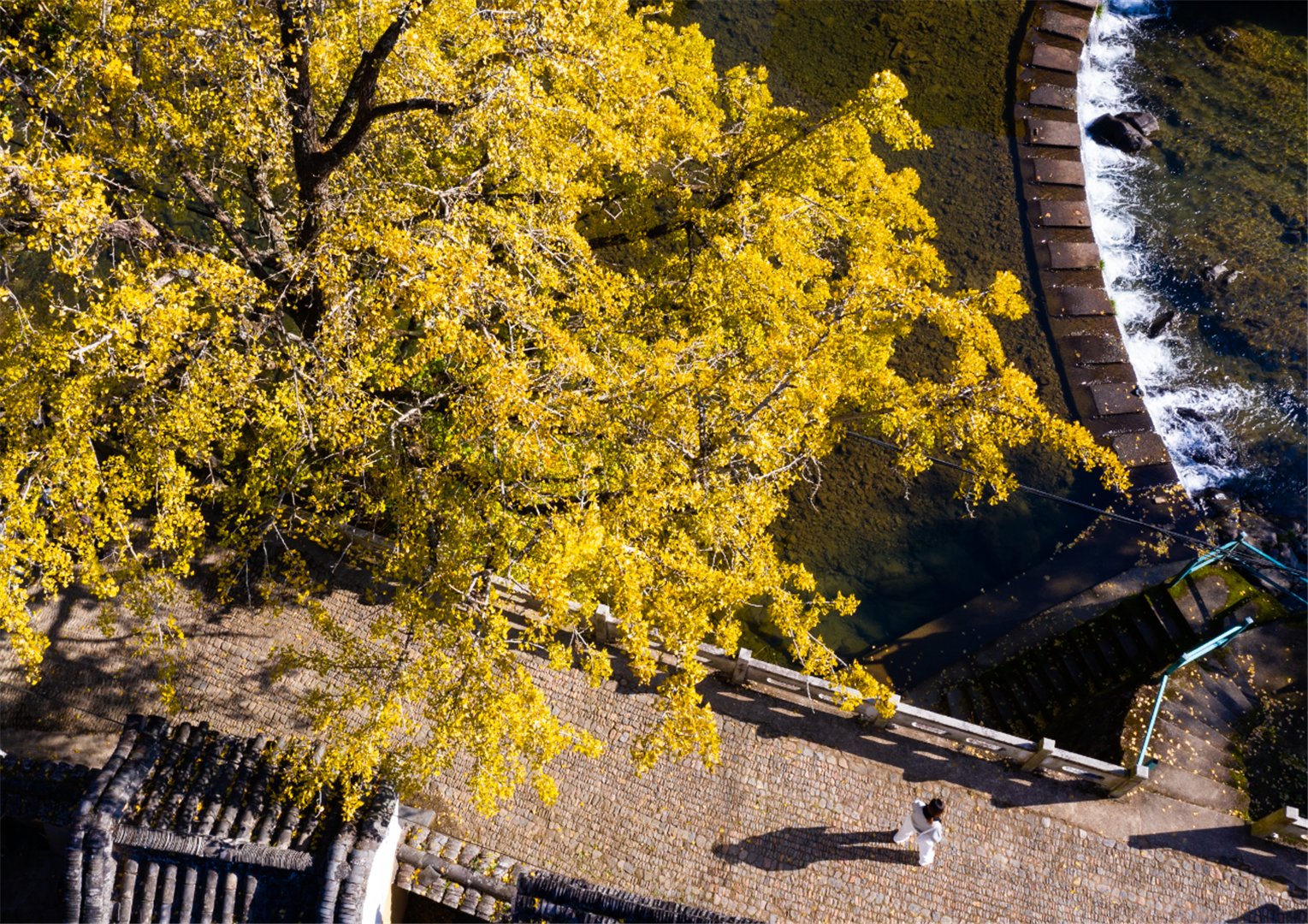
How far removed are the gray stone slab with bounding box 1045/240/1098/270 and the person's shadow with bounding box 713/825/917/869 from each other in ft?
57.4

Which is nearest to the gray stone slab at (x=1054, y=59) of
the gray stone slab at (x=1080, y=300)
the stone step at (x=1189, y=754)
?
the gray stone slab at (x=1080, y=300)

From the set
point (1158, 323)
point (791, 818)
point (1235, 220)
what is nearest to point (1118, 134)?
point (1235, 220)

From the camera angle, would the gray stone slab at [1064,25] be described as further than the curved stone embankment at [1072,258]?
Yes

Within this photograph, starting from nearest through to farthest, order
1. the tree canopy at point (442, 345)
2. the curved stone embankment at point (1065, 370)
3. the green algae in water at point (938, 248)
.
A: the tree canopy at point (442, 345)
the curved stone embankment at point (1065, 370)
the green algae in water at point (938, 248)

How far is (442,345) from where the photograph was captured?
11945mm

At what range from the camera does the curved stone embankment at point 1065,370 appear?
19500 mm

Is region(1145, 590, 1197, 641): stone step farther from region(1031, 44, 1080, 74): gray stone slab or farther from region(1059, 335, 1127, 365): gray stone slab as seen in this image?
region(1031, 44, 1080, 74): gray stone slab

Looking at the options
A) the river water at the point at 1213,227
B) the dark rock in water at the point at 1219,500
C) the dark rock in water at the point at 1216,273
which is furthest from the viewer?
the dark rock in water at the point at 1216,273

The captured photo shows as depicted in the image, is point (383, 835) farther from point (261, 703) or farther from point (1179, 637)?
point (1179, 637)

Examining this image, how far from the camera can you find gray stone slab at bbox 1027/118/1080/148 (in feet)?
88.6

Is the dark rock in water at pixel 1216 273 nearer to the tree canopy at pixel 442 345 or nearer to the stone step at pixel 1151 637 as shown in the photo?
the stone step at pixel 1151 637

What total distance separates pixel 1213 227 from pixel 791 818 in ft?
75.7

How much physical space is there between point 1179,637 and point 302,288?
18195mm

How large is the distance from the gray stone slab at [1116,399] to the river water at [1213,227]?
66 cm
